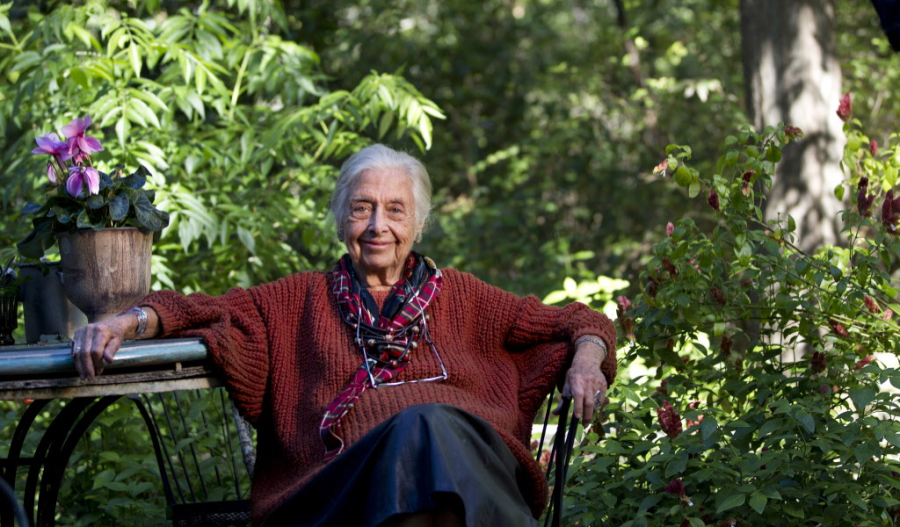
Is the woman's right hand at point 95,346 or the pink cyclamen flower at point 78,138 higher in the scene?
the pink cyclamen flower at point 78,138

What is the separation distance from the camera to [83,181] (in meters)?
2.21

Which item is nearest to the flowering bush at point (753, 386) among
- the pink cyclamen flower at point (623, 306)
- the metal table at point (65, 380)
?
the pink cyclamen flower at point (623, 306)

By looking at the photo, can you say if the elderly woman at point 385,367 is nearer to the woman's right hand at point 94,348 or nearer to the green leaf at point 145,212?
the woman's right hand at point 94,348

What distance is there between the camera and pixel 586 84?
8.20m

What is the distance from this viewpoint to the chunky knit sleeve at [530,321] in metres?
2.27

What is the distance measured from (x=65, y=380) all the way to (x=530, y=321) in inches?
Answer: 45.1

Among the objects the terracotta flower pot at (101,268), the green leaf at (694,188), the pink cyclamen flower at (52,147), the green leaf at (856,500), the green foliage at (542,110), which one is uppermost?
the green foliage at (542,110)

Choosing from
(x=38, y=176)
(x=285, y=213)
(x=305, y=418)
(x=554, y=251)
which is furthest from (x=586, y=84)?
(x=305, y=418)

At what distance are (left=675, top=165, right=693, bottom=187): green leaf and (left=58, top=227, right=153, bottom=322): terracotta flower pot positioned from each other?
1.47 meters

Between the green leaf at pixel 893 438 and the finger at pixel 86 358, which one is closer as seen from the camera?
the finger at pixel 86 358

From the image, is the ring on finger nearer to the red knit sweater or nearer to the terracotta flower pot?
the red knit sweater

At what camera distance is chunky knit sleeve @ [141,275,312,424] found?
2139 millimetres

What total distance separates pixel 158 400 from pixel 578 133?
523 centimetres

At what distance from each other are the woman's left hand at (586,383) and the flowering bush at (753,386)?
39cm
